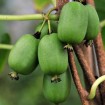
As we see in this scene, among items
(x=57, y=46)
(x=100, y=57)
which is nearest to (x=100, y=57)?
(x=100, y=57)

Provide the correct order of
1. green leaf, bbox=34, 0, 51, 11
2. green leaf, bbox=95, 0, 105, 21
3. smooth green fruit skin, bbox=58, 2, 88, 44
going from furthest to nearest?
green leaf, bbox=34, 0, 51, 11, green leaf, bbox=95, 0, 105, 21, smooth green fruit skin, bbox=58, 2, 88, 44

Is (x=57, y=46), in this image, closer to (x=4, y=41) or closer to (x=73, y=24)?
(x=73, y=24)

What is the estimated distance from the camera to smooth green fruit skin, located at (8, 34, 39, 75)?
40.5 inches

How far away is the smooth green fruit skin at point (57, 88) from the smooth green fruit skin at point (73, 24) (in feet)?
0.39

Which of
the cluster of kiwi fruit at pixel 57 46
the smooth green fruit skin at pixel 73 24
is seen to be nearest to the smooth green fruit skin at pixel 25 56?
the cluster of kiwi fruit at pixel 57 46

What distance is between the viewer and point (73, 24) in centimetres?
97

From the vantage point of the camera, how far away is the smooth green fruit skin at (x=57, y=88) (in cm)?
103

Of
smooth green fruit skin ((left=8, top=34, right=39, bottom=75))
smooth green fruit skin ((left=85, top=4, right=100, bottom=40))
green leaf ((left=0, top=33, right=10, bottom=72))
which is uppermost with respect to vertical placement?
smooth green fruit skin ((left=85, top=4, right=100, bottom=40))

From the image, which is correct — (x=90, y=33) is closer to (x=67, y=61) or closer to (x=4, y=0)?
(x=67, y=61)

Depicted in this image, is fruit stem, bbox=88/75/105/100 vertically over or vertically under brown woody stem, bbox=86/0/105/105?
under

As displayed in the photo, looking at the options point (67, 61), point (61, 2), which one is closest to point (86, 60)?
point (67, 61)

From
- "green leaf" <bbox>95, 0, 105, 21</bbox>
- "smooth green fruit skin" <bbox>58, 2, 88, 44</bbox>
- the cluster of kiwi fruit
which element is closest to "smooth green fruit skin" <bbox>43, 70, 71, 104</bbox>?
the cluster of kiwi fruit

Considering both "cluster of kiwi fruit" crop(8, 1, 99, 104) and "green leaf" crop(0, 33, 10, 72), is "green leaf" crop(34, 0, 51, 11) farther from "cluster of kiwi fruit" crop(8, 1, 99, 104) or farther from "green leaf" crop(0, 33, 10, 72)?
"cluster of kiwi fruit" crop(8, 1, 99, 104)

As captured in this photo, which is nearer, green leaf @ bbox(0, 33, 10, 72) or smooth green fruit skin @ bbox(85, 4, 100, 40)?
smooth green fruit skin @ bbox(85, 4, 100, 40)
